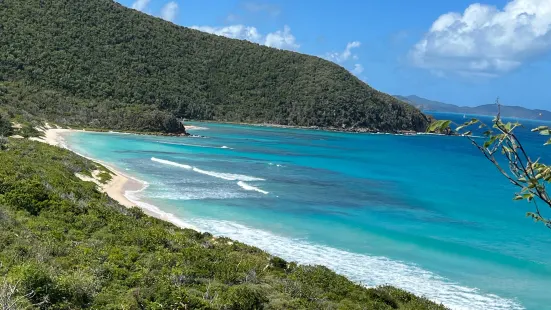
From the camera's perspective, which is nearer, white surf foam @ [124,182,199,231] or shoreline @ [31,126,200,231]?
white surf foam @ [124,182,199,231]

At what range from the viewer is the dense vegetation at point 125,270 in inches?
348

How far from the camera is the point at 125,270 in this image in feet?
37.0

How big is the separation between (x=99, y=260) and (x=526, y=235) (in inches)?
1115

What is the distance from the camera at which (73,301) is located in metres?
8.48

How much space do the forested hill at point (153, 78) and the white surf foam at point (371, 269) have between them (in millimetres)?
60986

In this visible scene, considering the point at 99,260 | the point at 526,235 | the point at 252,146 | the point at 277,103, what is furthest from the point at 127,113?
the point at 99,260

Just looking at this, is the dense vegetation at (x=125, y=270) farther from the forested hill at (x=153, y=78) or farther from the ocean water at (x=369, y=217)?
the forested hill at (x=153, y=78)

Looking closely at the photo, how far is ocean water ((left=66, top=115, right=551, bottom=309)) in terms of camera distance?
67.3 feet

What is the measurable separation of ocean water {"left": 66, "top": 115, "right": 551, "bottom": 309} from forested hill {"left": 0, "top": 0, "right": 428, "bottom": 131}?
3322cm

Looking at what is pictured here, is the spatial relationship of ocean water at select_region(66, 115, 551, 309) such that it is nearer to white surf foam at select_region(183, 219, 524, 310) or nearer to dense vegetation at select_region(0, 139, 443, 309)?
white surf foam at select_region(183, 219, 524, 310)

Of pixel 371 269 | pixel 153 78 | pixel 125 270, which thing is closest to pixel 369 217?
pixel 371 269

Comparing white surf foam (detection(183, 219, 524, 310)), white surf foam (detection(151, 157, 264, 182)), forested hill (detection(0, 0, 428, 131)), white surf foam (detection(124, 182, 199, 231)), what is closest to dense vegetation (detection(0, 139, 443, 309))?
white surf foam (detection(183, 219, 524, 310))

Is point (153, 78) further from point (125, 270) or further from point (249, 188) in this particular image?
point (125, 270)

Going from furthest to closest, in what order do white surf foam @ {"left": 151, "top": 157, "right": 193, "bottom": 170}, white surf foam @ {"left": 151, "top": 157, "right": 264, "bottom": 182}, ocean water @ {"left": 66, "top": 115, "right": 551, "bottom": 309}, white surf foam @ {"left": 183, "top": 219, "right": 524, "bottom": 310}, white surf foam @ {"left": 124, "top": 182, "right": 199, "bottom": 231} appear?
white surf foam @ {"left": 151, "top": 157, "right": 193, "bottom": 170}
white surf foam @ {"left": 151, "top": 157, "right": 264, "bottom": 182}
white surf foam @ {"left": 124, "top": 182, "right": 199, "bottom": 231}
ocean water @ {"left": 66, "top": 115, "right": 551, "bottom": 309}
white surf foam @ {"left": 183, "top": 219, "right": 524, "bottom": 310}
